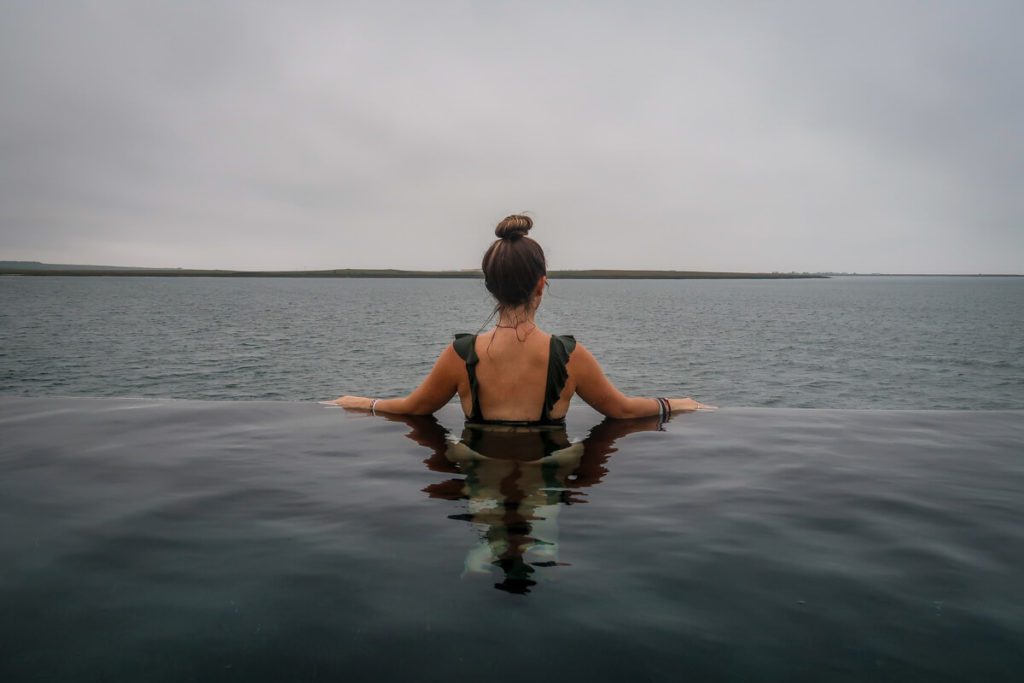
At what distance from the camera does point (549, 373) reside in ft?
16.1

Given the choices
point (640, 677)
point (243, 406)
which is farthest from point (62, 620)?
point (243, 406)

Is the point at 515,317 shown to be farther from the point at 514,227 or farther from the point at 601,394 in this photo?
the point at 601,394

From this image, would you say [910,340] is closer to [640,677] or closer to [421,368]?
[421,368]

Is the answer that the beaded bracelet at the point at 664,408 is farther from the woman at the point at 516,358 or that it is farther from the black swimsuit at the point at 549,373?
the black swimsuit at the point at 549,373

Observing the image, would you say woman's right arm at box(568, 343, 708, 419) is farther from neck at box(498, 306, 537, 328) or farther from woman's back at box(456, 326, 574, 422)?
neck at box(498, 306, 537, 328)

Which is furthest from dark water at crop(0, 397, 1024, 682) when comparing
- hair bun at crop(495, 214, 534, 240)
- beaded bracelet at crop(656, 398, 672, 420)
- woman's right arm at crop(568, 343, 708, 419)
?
hair bun at crop(495, 214, 534, 240)

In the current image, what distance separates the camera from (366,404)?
7258 mm

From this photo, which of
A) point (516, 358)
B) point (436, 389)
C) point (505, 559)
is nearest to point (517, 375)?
point (516, 358)

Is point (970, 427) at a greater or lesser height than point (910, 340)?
greater

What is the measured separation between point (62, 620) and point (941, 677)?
3.49 m

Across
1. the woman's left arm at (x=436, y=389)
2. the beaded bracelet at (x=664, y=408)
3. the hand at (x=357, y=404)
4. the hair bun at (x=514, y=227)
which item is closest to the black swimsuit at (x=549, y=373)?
the woman's left arm at (x=436, y=389)

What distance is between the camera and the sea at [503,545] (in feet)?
8.44

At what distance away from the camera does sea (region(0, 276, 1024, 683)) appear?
2572 mm

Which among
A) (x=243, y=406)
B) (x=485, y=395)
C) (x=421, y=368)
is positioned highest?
(x=485, y=395)
